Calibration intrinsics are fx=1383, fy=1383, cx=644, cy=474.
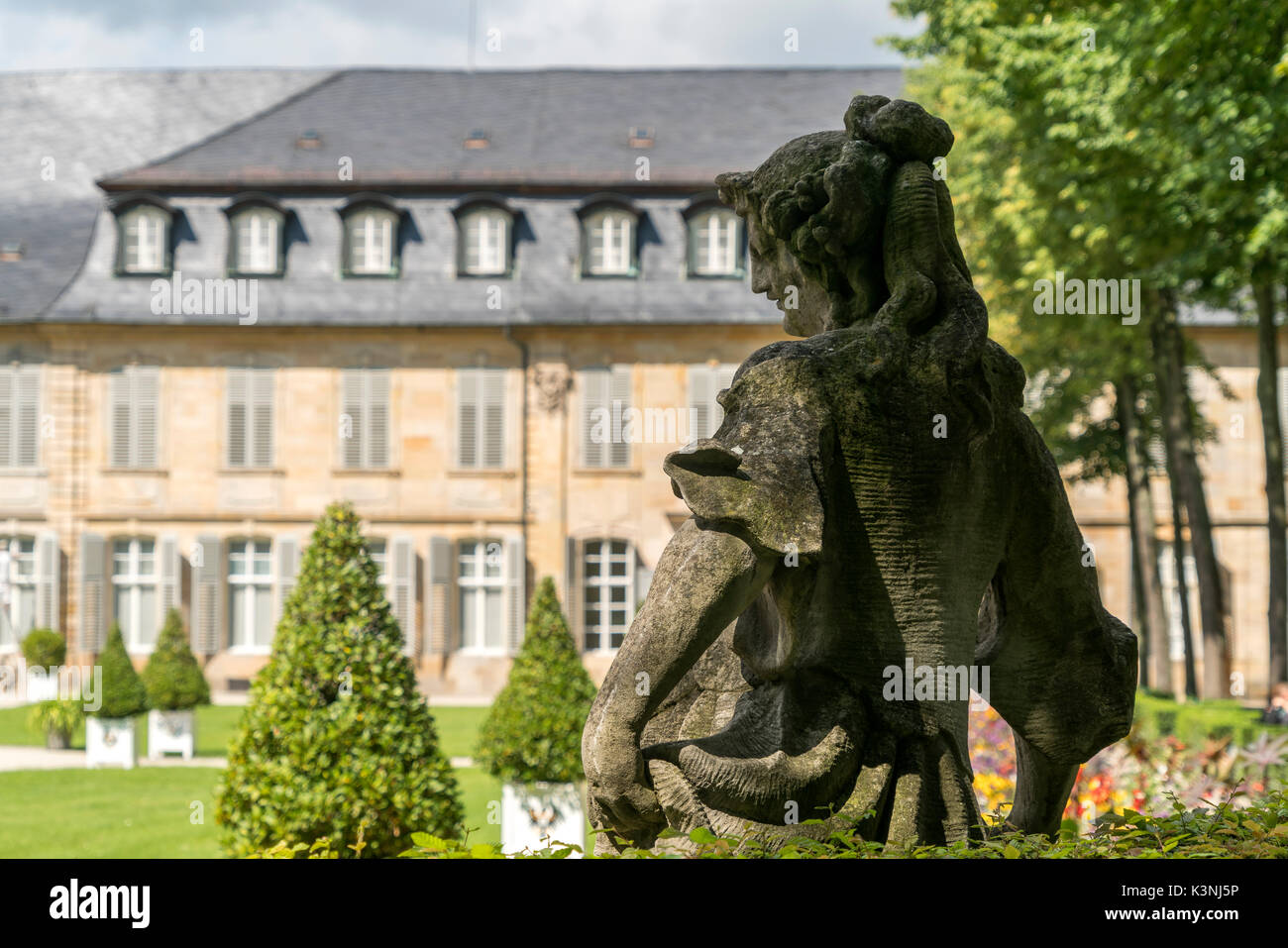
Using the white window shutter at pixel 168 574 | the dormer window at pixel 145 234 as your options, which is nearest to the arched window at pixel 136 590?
the white window shutter at pixel 168 574

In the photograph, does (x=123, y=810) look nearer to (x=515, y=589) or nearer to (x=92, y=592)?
(x=515, y=589)

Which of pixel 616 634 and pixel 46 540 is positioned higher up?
pixel 46 540

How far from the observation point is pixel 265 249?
2891cm

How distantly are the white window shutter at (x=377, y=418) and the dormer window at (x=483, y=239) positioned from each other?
2.82 meters

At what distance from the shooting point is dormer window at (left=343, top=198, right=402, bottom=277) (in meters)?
28.9

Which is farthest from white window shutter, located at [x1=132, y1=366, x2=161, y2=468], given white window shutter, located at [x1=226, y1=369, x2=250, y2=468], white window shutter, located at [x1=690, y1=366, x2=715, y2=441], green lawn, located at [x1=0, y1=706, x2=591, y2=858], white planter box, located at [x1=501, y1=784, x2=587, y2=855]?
white planter box, located at [x1=501, y1=784, x2=587, y2=855]

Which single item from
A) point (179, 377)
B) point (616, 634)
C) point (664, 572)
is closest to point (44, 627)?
point (179, 377)

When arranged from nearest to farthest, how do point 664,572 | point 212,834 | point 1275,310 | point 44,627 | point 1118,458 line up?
point 664,572
point 212,834
point 1275,310
point 1118,458
point 44,627

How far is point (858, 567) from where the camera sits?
2.86m

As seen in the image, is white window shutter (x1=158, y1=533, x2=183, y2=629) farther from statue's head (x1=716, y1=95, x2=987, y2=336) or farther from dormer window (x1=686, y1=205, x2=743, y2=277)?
statue's head (x1=716, y1=95, x2=987, y2=336)

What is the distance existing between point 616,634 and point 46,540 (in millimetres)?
11774

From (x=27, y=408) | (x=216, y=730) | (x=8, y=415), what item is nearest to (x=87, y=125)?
(x=27, y=408)

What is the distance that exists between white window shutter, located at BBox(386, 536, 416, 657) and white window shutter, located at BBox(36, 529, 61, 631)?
265 inches

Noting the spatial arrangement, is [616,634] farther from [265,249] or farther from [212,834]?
[212,834]
